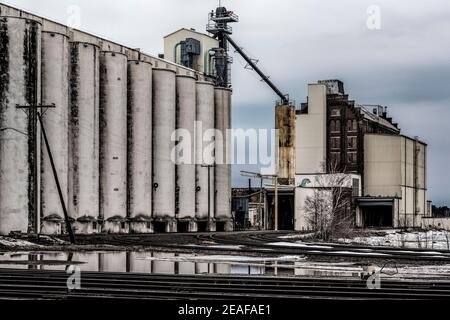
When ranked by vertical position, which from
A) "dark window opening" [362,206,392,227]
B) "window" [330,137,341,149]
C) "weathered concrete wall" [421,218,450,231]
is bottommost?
"weathered concrete wall" [421,218,450,231]

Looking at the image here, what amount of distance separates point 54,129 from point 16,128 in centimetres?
466

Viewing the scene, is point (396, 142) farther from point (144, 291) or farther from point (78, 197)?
point (144, 291)

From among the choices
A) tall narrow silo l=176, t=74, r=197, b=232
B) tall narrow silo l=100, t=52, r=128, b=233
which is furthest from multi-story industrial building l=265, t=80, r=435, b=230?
tall narrow silo l=100, t=52, r=128, b=233

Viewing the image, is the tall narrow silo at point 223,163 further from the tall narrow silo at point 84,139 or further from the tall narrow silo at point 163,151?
the tall narrow silo at point 84,139

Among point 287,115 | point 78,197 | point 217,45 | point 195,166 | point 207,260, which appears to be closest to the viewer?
point 207,260

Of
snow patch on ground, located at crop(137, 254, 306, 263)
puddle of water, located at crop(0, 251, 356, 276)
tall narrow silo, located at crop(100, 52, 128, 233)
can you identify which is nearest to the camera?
puddle of water, located at crop(0, 251, 356, 276)

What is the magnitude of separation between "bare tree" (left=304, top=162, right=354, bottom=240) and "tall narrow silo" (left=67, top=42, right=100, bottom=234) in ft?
50.1

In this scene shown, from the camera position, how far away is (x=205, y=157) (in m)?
65.0

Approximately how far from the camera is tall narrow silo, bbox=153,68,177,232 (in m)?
59.6

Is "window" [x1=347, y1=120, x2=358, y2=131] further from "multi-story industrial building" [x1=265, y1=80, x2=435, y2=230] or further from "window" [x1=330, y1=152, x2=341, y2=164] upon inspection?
"window" [x1=330, y1=152, x2=341, y2=164]

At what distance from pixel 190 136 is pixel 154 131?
418 cm
